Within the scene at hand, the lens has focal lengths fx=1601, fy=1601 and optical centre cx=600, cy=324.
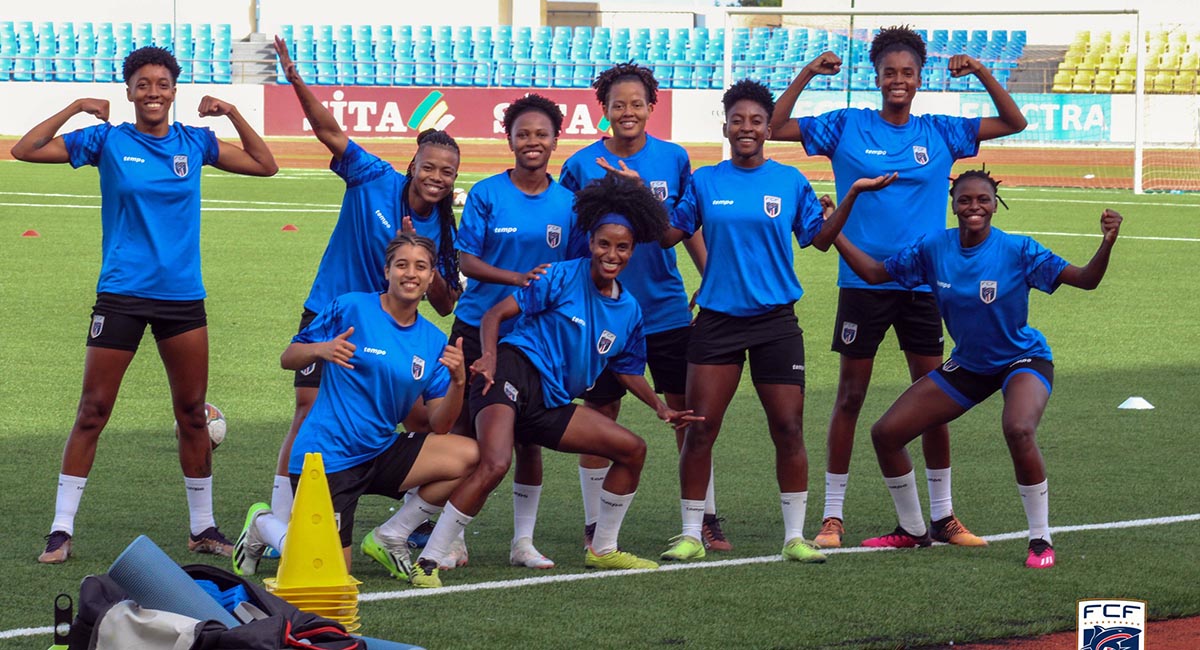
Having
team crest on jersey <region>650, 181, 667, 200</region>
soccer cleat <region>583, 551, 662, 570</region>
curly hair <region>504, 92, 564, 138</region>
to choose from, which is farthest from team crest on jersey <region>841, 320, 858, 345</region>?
curly hair <region>504, 92, 564, 138</region>

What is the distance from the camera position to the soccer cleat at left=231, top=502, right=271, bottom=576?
6.09m

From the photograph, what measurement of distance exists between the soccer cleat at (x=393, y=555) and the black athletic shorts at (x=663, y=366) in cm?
115

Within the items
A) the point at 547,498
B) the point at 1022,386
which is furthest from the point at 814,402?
the point at 1022,386

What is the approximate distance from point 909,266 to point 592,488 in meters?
1.65

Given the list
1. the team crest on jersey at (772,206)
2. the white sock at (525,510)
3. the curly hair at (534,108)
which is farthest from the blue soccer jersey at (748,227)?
the white sock at (525,510)

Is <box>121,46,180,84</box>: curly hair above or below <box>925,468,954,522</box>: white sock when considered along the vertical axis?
above

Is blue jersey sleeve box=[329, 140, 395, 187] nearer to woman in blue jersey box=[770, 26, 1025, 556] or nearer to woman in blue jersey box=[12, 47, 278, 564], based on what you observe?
woman in blue jersey box=[12, 47, 278, 564]

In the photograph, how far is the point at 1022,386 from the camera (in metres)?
6.54

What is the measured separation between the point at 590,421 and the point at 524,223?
86 centimetres

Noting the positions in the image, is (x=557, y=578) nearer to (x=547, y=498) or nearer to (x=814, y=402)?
(x=547, y=498)

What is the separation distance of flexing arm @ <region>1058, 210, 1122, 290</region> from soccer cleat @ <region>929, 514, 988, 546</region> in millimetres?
1190

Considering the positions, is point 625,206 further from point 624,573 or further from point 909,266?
point 624,573

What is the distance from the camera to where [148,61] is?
644 cm

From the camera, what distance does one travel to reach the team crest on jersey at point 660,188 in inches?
267
